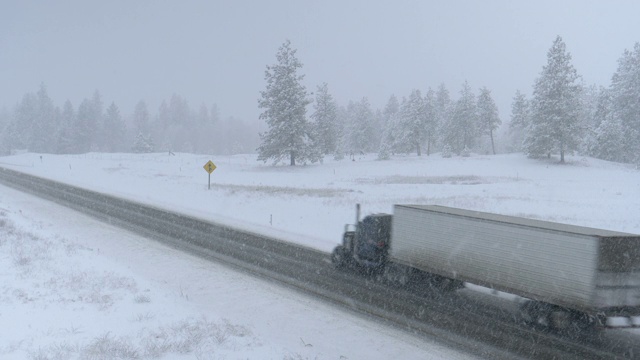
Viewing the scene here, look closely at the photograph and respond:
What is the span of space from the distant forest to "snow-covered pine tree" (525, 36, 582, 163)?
12 cm

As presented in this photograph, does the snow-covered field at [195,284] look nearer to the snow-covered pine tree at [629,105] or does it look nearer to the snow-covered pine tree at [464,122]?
the snow-covered pine tree at [629,105]

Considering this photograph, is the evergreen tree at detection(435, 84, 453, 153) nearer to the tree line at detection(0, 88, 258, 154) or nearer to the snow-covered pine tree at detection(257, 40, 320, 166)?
the snow-covered pine tree at detection(257, 40, 320, 166)

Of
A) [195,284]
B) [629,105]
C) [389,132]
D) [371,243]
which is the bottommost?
[195,284]

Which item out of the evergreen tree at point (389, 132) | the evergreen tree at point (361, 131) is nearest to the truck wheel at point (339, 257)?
the evergreen tree at point (389, 132)

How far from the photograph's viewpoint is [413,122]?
86000 mm

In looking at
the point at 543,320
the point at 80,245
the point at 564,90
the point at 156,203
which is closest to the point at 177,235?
the point at 80,245

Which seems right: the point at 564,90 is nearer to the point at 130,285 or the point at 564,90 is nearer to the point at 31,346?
the point at 130,285

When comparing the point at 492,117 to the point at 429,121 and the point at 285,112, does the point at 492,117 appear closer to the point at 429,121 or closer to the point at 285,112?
the point at 429,121

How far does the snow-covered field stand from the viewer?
10.3m

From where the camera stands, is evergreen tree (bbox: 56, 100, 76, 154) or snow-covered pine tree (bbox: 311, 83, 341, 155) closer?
snow-covered pine tree (bbox: 311, 83, 341, 155)

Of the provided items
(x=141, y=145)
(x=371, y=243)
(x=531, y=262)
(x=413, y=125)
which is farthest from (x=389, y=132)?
(x=531, y=262)

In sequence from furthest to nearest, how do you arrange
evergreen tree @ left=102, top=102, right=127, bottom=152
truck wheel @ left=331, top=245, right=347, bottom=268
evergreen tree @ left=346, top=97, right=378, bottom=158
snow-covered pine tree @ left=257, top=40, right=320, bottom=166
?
evergreen tree @ left=102, top=102, right=127, bottom=152, evergreen tree @ left=346, top=97, right=378, bottom=158, snow-covered pine tree @ left=257, top=40, right=320, bottom=166, truck wheel @ left=331, top=245, right=347, bottom=268

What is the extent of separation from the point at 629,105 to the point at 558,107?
645 inches

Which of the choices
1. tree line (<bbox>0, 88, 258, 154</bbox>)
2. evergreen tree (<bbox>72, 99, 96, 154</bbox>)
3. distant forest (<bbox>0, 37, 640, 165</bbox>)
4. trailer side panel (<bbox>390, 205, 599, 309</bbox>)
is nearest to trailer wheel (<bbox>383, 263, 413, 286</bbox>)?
trailer side panel (<bbox>390, 205, 599, 309</bbox>)
